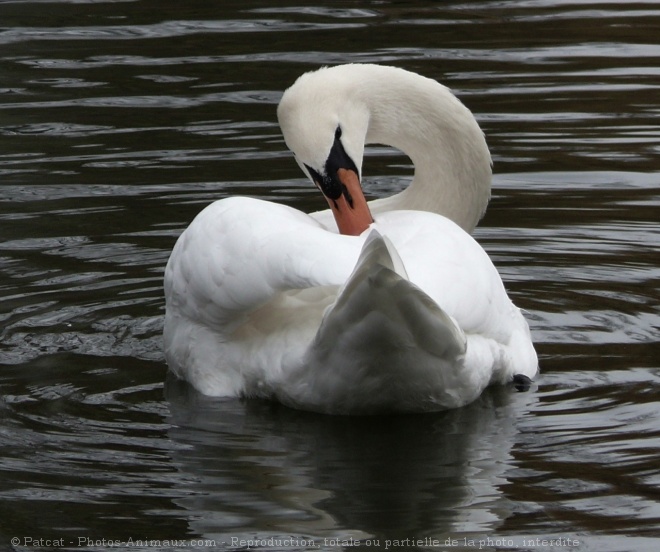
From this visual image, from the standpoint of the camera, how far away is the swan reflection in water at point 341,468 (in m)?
4.65

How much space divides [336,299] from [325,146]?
1.23 meters

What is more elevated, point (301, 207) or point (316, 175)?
point (316, 175)

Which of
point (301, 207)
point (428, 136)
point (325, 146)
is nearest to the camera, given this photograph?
point (325, 146)

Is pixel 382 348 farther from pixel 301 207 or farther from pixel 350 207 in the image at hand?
pixel 301 207

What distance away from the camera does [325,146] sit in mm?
5977

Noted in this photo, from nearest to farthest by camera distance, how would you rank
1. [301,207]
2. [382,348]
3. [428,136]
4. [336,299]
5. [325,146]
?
1. [336,299]
2. [382,348]
3. [325,146]
4. [428,136]
5. [301,207]

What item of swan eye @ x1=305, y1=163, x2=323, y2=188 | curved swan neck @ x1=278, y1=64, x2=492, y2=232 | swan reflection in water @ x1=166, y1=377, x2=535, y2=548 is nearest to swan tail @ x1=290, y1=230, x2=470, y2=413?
swan reflection in water @ x1=166, y1=377, x2=535, y2=548

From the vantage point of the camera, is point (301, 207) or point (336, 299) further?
point (301, 207)

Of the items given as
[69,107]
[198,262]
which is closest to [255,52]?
[69,107]

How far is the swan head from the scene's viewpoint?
5961 mm

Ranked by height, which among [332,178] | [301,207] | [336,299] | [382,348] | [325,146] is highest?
[325,146]

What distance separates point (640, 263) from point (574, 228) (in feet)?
2.20

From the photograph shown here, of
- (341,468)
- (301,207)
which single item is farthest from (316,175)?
(301,207)

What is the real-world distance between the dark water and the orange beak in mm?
778
